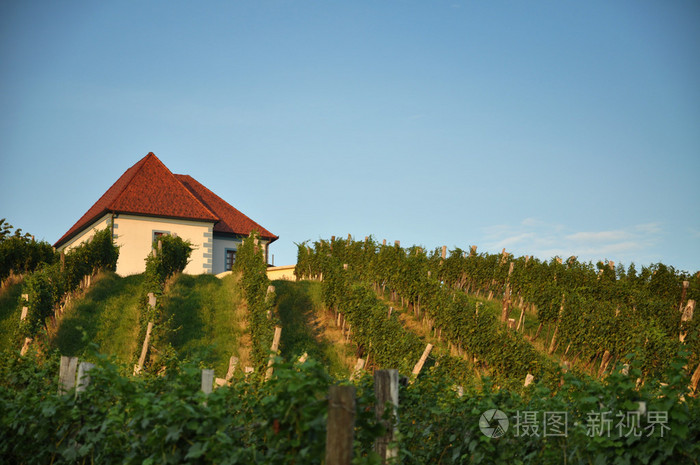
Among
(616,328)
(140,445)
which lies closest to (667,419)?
(140,445)

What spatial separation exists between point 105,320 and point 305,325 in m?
6.84

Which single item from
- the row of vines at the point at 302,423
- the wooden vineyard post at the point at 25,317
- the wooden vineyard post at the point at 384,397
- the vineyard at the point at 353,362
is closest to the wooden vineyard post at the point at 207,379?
the vineyard at the point at 353,362

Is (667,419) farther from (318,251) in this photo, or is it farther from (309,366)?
(318,251)

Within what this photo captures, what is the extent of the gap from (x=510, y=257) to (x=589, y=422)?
2145 cm

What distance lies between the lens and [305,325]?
813 inches

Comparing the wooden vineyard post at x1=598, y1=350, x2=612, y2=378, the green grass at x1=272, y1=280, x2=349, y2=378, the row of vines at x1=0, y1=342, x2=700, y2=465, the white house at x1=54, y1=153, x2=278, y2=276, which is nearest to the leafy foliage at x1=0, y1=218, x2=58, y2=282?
the white house at x1=54, y1=153, x2=278, y2=276

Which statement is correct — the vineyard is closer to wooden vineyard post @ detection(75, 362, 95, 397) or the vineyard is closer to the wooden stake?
wooden vineyard post @ detection(75, 362, 95, 397)

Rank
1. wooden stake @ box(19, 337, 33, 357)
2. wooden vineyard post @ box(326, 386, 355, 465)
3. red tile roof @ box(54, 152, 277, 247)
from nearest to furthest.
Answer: wooden vineyard post @ box(326, 386, 355, 465)
wooden stake @ box(19, 337, 33, 357)
red tile roof @ box(54, 152, 277, 247)

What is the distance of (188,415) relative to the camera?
413 cm

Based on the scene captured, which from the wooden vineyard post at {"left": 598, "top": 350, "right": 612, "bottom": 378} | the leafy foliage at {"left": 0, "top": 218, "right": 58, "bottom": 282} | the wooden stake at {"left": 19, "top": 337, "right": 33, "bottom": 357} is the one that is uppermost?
the leafy foliage at {"left": 0, "top": 218, "right": 58, "bottom": 282}

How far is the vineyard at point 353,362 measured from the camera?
4305 mm

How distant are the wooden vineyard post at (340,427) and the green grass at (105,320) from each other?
13888 millimetres

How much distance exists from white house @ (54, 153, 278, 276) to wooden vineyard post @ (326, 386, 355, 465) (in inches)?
963

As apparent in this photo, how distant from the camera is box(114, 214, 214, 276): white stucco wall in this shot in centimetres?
2900
